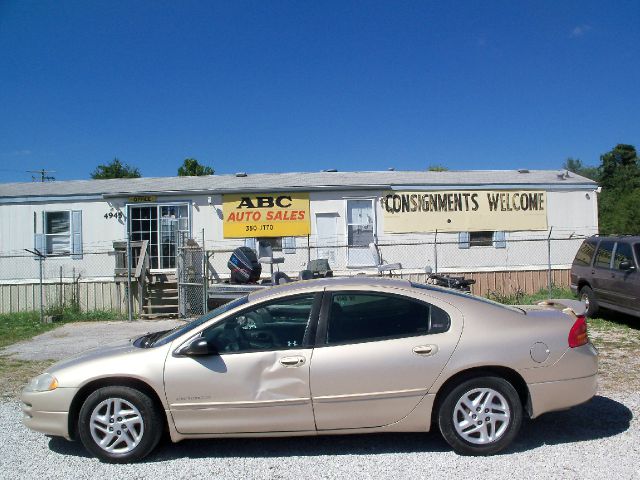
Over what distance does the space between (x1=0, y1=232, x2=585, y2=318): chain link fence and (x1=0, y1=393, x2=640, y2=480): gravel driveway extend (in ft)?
33.6

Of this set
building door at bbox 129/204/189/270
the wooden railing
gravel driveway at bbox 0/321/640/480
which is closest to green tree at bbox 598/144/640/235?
building door at bbox 129/204/189/270

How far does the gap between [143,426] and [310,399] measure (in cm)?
133

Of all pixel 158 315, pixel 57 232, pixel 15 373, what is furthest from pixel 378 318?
pixel 57 232

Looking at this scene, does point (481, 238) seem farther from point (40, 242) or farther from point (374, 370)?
point (374, 370)

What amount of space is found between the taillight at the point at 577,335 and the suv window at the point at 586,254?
709 cm

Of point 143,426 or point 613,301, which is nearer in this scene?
point 143,426

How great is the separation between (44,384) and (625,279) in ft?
29.8

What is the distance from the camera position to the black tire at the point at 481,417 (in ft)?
14.3

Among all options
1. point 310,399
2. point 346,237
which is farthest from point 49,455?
point 346,237

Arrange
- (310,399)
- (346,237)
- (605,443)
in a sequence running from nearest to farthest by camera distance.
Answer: (310,399) < (605,443) < (346,237)

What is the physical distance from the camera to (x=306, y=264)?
15344 millimetres

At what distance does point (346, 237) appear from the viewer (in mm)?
15719

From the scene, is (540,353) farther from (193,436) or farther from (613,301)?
(613,301)

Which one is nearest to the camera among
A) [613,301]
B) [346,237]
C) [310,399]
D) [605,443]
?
[310,399]
